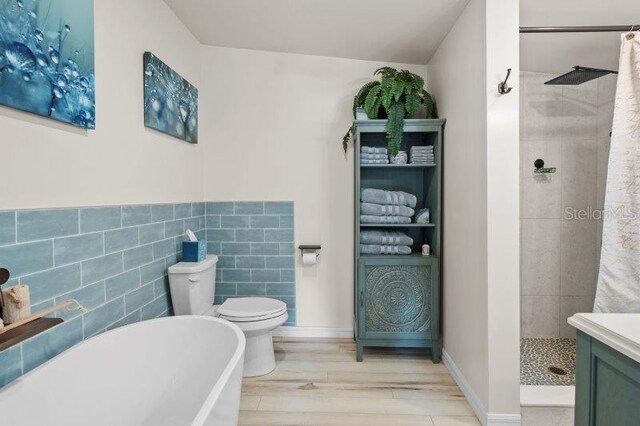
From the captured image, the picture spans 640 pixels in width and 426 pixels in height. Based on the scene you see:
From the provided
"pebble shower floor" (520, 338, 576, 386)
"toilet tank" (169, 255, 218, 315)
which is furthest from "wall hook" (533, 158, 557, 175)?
"toilet tank" (169, 255, 218, 315)

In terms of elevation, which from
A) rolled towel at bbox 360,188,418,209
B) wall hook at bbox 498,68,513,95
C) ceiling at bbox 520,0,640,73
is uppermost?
ceiling at bbox 520,0,640,73

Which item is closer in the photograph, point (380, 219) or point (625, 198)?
point (625, 198)

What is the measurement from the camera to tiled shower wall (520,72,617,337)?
8.18 ft

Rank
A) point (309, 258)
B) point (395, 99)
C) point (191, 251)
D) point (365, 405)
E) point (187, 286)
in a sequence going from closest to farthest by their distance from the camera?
1. point (365, 405)
2. point (187, 286)
3. point (191, 251)
4. point (395, 99)
5. point (309, 258)

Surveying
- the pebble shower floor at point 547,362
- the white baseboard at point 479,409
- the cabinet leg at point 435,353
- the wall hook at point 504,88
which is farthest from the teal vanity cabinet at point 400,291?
the wall hook at point 504,88

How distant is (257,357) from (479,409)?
1.38 meters

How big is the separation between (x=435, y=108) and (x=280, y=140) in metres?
1.28

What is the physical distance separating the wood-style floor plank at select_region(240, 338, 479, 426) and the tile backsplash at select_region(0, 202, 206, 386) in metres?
0.87

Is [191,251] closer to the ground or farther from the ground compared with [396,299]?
farther from the ground

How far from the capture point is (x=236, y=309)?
215 centimetres

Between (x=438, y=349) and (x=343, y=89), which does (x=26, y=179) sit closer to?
(x=343, y=89)

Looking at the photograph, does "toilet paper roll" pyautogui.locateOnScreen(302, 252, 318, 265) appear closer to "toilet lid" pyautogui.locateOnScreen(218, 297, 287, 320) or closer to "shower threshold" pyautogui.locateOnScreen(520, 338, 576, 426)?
"toilet lid" pyautogui.locateOnScreen(218, 297, 287, 320)

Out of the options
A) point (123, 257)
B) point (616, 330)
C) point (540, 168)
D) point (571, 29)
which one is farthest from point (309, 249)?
point (571, 29)

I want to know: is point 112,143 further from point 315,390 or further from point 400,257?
point 400,257
